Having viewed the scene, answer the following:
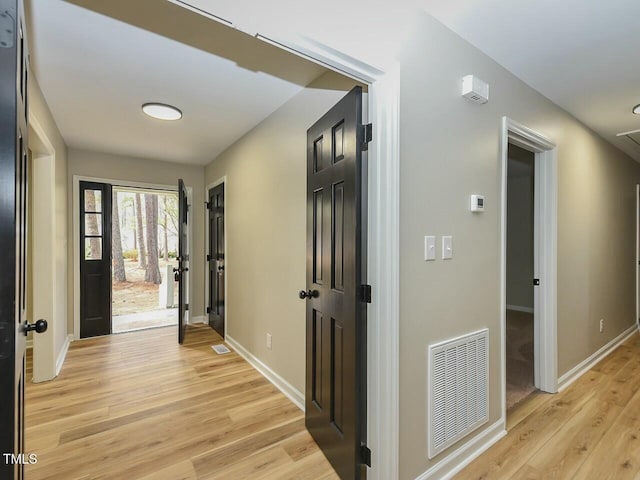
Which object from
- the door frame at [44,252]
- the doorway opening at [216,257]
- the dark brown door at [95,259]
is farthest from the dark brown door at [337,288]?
the dark brown door at [95,259]

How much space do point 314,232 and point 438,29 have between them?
4.35ft

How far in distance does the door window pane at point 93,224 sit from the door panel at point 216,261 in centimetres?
142

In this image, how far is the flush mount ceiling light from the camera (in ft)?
8.97

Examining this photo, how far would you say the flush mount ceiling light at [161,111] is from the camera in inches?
108

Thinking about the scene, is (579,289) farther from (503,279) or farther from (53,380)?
(53,380)

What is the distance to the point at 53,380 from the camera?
2.88 m

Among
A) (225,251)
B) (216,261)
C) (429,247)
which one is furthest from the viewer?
(216,261)

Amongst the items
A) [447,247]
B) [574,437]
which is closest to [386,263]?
[447,247]

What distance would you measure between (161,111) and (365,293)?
8.28ft

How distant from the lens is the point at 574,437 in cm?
205

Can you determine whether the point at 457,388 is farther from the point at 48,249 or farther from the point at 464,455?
the point at 48,249

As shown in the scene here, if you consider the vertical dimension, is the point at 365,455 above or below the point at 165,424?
above

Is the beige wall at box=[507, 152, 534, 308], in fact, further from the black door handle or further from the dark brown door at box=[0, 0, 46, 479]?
the dark brown door at box=[0, 0, 46, 479]

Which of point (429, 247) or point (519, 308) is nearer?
point (429, 247)
